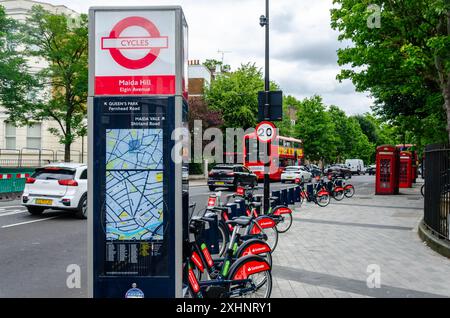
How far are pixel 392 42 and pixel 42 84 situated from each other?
18505 mm

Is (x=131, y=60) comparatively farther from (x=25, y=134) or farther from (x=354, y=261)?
(x=25, y=134)

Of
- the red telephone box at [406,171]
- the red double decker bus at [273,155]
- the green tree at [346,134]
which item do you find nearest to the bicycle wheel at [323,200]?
the red double decker bus at [273,155]

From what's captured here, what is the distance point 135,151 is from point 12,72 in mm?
22736

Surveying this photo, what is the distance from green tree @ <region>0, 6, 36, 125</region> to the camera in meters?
24.5

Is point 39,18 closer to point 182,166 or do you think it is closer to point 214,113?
point 214,113

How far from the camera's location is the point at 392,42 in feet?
50.4

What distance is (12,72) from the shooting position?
24594mm

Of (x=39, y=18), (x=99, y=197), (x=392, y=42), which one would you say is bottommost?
(x=99, y=197)

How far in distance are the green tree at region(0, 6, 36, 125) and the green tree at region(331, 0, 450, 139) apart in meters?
15.9

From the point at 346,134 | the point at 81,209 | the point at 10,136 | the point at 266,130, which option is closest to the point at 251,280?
the point at 266,130

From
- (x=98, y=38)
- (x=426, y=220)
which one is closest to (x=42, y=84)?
(x=426, y=220)

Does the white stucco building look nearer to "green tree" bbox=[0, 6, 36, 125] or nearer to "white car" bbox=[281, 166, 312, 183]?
"green tree" bbox=[0, 6, 36, 125]

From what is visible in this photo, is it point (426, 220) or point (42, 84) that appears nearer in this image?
point (426, 220)

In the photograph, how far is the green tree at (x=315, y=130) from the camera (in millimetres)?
70562
